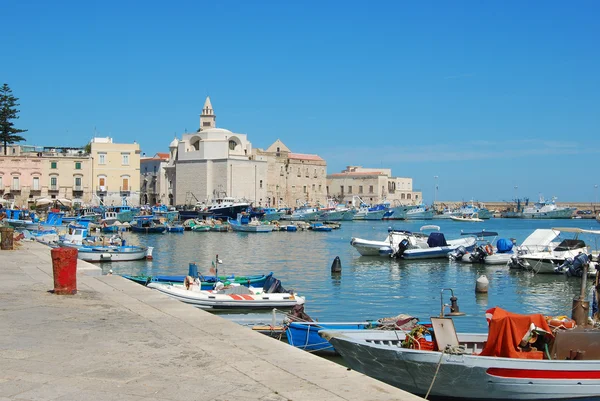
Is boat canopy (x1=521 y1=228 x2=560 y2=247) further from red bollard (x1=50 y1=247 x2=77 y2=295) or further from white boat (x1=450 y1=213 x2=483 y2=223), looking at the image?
white boat (x1=450 y1=213 x2=483 y2=223)

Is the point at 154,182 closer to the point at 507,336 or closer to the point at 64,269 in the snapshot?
the point at 64,269

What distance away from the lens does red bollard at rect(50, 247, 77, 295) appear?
35.5 feet

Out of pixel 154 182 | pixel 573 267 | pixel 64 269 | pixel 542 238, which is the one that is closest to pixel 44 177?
pixel 154 182

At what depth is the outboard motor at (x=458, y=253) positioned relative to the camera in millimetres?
32125

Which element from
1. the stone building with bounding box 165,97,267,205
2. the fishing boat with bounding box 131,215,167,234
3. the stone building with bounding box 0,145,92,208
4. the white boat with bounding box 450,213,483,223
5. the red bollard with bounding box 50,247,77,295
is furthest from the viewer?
the white boat with bounding box 450,213,483,223

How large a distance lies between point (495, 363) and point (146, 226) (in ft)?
161

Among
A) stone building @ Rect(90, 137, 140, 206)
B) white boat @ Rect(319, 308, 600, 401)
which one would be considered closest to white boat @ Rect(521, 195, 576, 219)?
stone building @ Rect(90, 137, 140, 206)

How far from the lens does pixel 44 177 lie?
6588 cm

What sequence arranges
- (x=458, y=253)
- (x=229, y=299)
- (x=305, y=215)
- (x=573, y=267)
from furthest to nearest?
1. (x=305, y=215)
2. (x=458, y=253)
3. (x=573, y=267)
4. (x=229, y=299)

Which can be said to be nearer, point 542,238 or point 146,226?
point 542,238

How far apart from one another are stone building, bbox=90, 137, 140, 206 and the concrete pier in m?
60.3

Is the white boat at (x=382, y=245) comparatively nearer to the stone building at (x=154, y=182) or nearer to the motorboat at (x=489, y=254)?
the motorboat at (x=489, y=254)

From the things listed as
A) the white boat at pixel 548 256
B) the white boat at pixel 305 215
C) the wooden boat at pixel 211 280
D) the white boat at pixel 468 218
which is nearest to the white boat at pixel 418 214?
the white boat at pixel 468 218

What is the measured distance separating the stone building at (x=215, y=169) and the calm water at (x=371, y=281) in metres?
40.4
